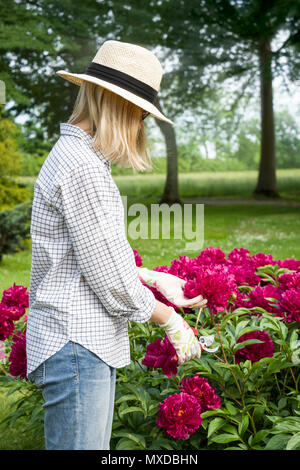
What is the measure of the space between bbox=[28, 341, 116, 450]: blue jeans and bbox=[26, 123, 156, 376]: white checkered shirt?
0.03m

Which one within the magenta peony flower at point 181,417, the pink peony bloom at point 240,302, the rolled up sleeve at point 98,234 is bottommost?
the magenta peony flower at point 181,417

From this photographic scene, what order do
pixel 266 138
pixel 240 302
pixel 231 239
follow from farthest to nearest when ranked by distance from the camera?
pixel 266 138, pixel 231 239, pixel 240 302

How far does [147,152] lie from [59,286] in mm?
487

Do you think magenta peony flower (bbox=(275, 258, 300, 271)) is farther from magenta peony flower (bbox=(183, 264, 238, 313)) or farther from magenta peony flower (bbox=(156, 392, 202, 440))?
magenta peony flower (bbox=(156, 392, 202, 440))

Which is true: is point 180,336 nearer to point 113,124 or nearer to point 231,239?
point 113,124

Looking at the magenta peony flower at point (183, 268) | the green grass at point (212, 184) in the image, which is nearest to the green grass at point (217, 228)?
the green grass at point (212, 184)

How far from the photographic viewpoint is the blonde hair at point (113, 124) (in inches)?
61.6

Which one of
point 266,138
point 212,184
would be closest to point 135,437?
point 266,138

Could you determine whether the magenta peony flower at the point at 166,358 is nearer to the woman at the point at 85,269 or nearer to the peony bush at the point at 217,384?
the peony bush at the point at 217,384

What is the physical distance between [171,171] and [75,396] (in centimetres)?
1242

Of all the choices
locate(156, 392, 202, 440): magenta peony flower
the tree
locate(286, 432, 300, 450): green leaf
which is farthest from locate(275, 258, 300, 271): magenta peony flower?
the tree

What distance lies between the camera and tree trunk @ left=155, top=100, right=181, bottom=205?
13336 millimetres

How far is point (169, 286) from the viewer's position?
1.97 metres

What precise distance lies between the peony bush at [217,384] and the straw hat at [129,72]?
63cm
